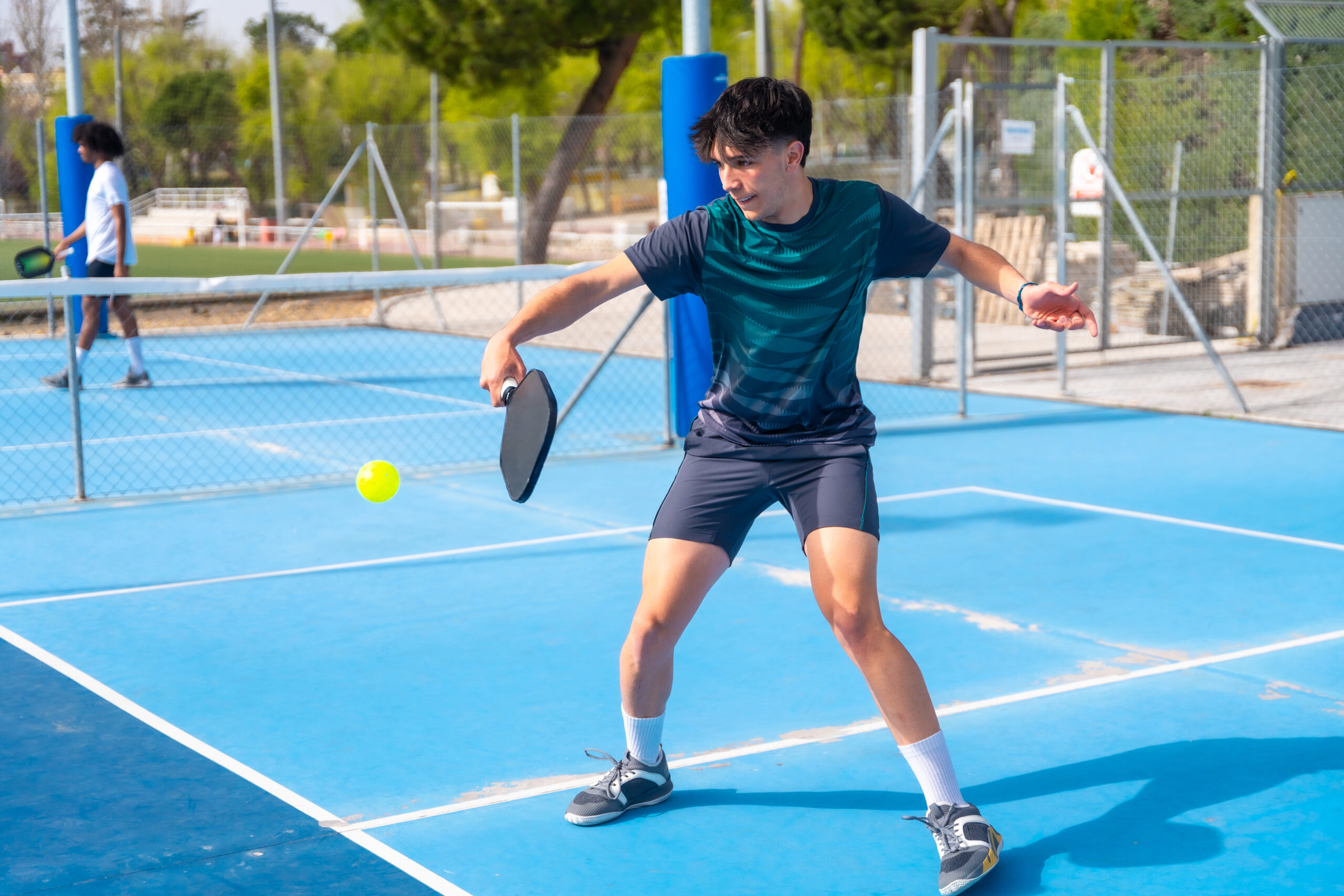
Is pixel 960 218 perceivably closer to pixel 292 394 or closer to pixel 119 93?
pixel 292 394

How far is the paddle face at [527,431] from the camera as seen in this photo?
141 inches

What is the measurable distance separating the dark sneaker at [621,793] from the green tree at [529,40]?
23379mm

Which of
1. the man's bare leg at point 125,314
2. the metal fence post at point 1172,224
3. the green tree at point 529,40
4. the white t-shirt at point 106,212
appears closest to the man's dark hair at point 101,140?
the white t-shirt at point 106,212

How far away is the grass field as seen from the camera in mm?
27156

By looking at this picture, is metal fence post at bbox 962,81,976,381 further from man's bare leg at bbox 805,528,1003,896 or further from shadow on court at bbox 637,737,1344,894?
man's bare leg at bbox 805,528,1003,896

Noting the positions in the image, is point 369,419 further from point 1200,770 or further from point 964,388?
point 1200,770

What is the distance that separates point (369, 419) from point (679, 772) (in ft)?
23.9

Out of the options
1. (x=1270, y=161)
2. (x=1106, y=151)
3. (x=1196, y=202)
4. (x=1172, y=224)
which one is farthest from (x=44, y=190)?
(x=1270, y=161)

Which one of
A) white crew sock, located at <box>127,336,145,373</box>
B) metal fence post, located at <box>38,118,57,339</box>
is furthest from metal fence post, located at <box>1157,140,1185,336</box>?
metal fence post, located at <box>38,118,57,339</box>

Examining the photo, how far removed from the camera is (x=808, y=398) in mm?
3795

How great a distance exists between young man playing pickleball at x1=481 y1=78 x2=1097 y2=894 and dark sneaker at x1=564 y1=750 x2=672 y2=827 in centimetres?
3

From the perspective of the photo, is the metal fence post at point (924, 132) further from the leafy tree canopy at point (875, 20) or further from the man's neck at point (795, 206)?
the leafy tree canopy at point (875, 20)

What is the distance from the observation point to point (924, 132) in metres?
12.8

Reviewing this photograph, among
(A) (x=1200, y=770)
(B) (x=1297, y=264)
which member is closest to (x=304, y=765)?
(A) (x=1200, y=770)
